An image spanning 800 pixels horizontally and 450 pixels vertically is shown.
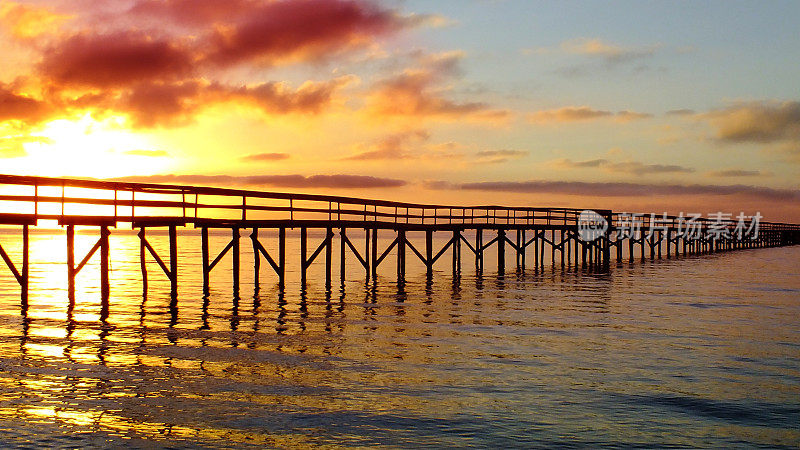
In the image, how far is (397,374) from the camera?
1177 cm

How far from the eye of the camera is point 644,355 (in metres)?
13.9

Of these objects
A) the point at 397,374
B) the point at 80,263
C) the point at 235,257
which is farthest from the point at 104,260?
the point at 397,374

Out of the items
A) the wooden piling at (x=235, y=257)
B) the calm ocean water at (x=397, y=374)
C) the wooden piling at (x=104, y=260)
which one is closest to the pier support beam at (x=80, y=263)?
the wooden piling at (x=104, y=260)

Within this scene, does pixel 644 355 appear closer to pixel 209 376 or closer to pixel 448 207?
pixel 209 376

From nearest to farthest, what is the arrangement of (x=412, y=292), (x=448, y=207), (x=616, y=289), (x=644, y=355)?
1. (x=644, y=355)
2. (x=412, y=292)
3. (x=616, y=289)
4. (x=448, y=207)

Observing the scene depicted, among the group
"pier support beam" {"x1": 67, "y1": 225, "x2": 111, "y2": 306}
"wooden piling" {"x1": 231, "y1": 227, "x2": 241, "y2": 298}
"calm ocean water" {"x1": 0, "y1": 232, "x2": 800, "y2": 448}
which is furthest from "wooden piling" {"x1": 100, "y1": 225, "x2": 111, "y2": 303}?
"wooden piling" {"x1": 231, "y1": 227, "x2": 241, "y2": 298}

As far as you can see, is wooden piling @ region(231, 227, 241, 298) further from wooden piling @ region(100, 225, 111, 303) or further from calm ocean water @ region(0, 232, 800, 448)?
wooden piling @ region(100, 225, 111, 303)

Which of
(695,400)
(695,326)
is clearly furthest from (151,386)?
(695,326)

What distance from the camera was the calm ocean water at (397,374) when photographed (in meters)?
8.66

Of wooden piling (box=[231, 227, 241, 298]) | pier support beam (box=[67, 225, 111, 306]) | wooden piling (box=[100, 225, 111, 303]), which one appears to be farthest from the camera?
wooden piling (box=[231, 227, 241, 298])

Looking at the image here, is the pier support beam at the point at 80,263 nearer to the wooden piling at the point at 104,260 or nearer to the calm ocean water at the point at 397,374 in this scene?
the wooden piling at the point at 104,260

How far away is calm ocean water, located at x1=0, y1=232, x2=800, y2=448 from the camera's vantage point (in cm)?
866

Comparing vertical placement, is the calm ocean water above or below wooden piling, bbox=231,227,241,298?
below

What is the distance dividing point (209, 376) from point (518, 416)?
473 centimetres
